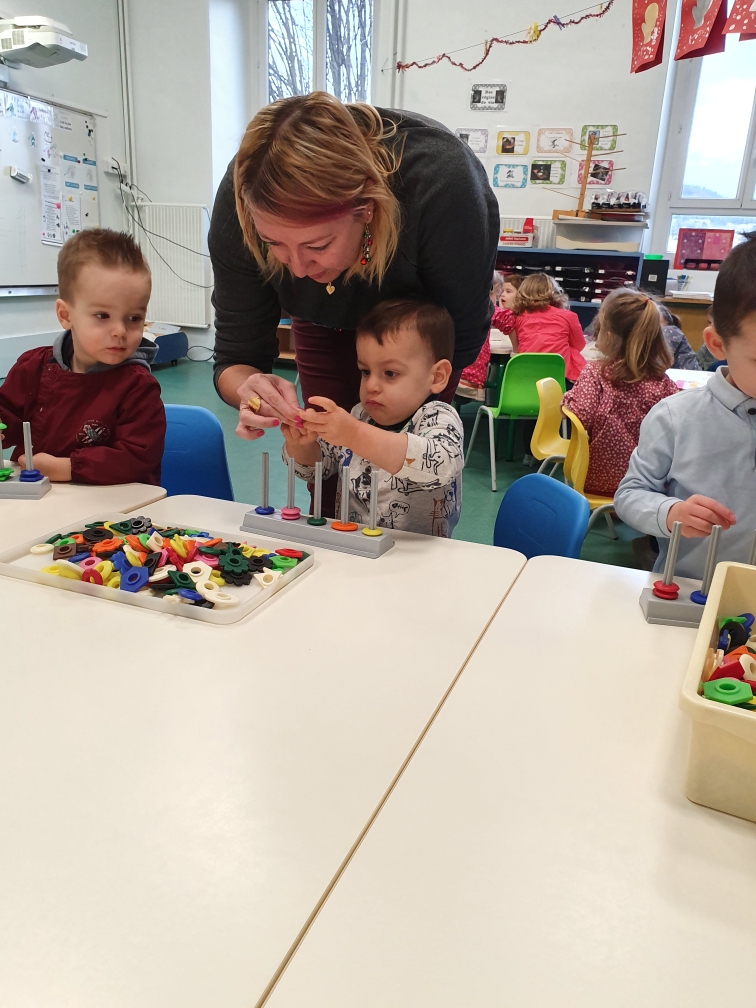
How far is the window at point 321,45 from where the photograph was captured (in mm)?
6172

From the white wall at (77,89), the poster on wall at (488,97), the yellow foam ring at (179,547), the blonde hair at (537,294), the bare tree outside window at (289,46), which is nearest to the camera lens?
the yellow foam ring at (179,547)

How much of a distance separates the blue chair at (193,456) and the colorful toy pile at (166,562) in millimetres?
688

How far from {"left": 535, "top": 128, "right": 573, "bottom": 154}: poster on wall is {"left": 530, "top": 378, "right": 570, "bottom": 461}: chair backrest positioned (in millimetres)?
3687

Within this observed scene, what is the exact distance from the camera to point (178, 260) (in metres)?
6.44

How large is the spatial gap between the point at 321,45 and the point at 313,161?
6325mm

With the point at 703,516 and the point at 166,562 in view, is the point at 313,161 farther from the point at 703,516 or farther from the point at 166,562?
the point at 703,516

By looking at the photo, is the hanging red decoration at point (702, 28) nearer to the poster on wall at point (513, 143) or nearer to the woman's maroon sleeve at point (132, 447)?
the woman's maroon sleeve at point (132, 447)

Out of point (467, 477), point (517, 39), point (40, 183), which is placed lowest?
point (467, 477)

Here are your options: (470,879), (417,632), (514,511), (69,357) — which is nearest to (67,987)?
(470,879)

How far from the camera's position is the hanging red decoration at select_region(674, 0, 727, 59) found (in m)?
2.65

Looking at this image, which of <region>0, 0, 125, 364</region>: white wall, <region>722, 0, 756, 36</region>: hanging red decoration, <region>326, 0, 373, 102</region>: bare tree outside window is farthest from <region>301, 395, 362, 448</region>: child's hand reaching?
<region>326, 0, 373, 102</region>: bare tree outside window

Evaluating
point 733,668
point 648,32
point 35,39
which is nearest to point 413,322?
point 733,668

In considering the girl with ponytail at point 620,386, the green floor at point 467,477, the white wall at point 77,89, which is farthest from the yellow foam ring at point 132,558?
the white wall at point 77,89

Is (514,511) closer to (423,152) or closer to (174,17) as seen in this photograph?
(423,152)
